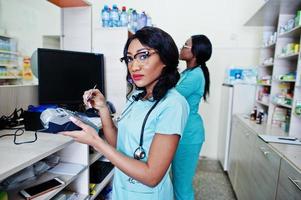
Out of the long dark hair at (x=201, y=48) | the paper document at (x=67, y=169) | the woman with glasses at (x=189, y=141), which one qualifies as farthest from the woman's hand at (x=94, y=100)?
the long dark hair at (x=201, y=48)

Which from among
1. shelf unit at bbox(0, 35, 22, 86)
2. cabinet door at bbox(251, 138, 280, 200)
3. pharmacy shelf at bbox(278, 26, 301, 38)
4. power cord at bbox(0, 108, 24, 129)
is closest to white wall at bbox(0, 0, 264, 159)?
pharmacy shelf at bbox(278, 26, 301, 38)

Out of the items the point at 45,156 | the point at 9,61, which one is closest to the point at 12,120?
the point at 45,156

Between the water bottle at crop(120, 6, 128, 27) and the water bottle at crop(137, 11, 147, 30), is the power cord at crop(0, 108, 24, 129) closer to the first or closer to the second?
the water bottle at crop(120, 6, 128, 27)

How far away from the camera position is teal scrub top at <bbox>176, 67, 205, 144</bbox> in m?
1.51

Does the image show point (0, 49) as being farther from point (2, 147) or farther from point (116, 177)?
point (116, 177)

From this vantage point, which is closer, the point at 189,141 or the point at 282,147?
the point at 282,147

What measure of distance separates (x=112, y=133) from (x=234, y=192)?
1825mm

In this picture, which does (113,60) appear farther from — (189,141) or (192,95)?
(189,141)

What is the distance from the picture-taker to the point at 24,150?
0.87 metres

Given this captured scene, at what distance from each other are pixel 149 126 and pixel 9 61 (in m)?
3.86

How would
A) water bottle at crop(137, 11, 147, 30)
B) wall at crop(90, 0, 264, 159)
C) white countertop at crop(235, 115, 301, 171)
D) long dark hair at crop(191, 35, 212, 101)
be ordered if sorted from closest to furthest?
white countertop at crop(235, 115, 301, 171) < long dark hair at crop(191, 35, 212, 101) < water bottle at crop(137, 11, 147, 30) < wall at crop(90, 0, 264, 159)

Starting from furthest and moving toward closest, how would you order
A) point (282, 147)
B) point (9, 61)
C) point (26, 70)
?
1. point (9, 61)
2. point (26, 70)
3. point (282, 147)

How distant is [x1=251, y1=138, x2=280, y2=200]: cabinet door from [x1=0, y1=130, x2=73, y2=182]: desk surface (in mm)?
1176

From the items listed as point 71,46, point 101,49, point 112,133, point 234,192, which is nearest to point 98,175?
point 112,133
